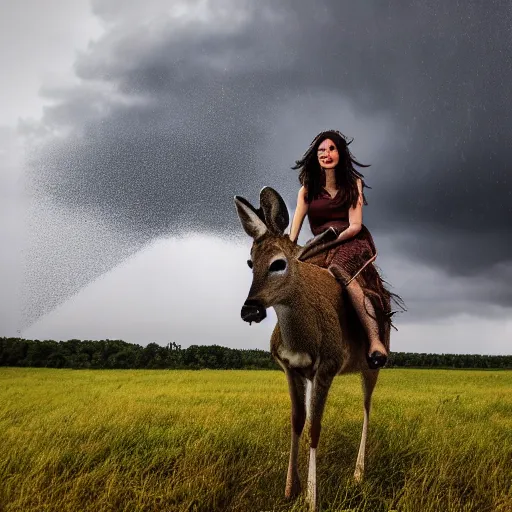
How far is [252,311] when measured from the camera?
359 centimetres

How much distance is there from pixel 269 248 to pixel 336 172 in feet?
5.00

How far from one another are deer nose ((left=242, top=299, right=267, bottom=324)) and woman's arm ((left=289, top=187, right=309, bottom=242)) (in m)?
1.56

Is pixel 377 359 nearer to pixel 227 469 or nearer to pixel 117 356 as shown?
pixel 227 469

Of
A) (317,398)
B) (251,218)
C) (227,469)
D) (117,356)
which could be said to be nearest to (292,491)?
(317,398)

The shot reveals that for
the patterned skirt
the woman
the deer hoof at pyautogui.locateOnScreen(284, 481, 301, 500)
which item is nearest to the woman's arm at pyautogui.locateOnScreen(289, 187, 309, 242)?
the woman

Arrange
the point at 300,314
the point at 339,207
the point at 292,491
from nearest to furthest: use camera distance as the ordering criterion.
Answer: the point at 300,314
the point at 292,491
the point at 339,207

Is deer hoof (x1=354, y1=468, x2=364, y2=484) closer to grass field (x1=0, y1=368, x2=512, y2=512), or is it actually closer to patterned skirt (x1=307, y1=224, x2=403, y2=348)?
grass field (x1=0, y1=368, x2=512, y2=512)

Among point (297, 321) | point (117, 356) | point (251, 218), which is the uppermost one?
point (251, 218)

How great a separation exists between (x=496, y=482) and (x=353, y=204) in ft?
12.6

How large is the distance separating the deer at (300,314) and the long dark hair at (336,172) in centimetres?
72

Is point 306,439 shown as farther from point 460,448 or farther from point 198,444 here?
point 460,448

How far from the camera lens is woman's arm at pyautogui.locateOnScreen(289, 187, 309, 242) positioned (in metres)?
5.14

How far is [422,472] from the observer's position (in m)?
6.12

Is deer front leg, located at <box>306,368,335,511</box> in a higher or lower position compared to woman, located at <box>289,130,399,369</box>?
lower
